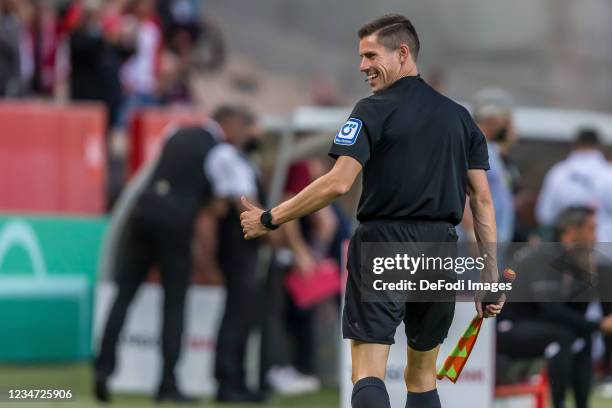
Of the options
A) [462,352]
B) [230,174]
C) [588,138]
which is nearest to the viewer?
[462,352]

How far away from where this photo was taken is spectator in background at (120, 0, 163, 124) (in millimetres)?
16703

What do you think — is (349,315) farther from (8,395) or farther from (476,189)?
(8,395)

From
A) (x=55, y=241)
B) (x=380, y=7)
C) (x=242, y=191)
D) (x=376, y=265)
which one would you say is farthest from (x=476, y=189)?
(x=380, y=7)

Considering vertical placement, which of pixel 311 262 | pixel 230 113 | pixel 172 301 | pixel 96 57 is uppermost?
pixel 96 57

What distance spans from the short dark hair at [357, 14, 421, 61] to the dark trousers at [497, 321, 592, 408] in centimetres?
334

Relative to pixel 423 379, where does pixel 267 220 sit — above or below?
above

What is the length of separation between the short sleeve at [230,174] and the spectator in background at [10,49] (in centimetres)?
423

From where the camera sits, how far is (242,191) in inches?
436

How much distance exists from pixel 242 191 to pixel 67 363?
328cm

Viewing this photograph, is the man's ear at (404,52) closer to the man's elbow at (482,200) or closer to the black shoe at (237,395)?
the man's elbow at (482,200)

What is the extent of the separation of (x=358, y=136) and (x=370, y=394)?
1.11 m

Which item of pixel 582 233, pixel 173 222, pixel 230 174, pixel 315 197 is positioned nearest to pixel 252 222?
pixel 315 197

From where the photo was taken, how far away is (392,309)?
279 inches

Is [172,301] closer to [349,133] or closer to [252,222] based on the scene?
[252,222]
